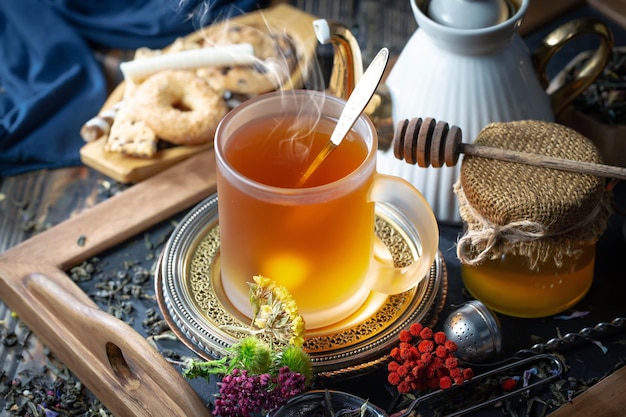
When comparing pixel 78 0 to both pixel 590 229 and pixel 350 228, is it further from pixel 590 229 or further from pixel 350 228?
pixel 590 229

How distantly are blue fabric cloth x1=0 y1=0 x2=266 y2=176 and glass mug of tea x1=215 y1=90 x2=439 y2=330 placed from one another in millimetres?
596

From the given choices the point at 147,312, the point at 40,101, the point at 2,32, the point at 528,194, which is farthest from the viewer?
the point at 2,32

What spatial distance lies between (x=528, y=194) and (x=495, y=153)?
0.07 m

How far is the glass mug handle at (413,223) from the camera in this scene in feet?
3.17

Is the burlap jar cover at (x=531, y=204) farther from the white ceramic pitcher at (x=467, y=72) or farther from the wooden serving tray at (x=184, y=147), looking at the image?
the wooden serving tray at (x=184, y=147)

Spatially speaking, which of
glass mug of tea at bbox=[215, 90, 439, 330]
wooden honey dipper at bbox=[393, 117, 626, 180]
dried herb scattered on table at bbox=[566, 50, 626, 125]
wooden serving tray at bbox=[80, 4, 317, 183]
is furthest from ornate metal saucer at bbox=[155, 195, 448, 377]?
dried herb scattered on table at bbox=[566, 50, 626, 125]

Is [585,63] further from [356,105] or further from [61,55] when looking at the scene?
[61,55]

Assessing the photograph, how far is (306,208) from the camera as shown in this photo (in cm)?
93

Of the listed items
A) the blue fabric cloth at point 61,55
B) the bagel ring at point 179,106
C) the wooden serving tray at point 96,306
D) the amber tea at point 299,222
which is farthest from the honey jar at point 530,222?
the blue fabric cloth at point 61,55

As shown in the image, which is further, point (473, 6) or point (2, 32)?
point (2, 32)

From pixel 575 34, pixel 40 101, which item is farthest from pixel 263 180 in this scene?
→ pixel 40 101

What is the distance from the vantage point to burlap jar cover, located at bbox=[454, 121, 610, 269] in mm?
974

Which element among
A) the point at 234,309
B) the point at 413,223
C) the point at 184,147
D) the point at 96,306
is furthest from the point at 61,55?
the point at 413,223

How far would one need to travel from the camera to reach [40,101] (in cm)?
161
